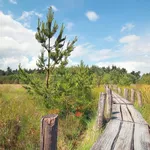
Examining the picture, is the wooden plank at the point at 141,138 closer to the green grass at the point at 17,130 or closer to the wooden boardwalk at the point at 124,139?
the wooden boardwalk at the point at 124,139

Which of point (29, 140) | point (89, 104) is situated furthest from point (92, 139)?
point (89, 104)

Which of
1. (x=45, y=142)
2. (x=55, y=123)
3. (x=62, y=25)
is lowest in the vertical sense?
(x=45, y=142)

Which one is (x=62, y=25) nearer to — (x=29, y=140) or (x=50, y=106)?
(x=50, y=106)

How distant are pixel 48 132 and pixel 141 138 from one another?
2188mm

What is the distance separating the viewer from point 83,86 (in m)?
9.82

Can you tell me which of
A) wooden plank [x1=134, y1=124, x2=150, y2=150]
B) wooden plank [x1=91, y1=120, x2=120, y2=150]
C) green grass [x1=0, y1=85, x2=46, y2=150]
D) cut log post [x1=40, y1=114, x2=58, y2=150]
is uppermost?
cut log post [x1=40, y1=114, x2=58, y2=150]

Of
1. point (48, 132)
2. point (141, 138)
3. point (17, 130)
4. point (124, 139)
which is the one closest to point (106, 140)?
point (124, 139)

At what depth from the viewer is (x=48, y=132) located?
7.17 feet

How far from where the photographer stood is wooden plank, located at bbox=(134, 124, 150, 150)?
3.25 m

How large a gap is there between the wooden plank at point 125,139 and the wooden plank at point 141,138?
0.33 ft

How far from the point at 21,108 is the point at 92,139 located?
2367 mm

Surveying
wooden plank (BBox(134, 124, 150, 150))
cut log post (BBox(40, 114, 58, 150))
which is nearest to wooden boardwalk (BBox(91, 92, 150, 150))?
wooden plank (BBox(134, 124, 150, 150))

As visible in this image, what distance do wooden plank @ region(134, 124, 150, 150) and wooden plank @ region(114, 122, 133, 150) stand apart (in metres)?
0.10

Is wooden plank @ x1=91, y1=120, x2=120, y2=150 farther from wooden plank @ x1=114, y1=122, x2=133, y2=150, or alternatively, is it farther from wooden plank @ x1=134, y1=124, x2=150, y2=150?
wooden plank @ x1=134, y1=124, x2=150, y2=150
